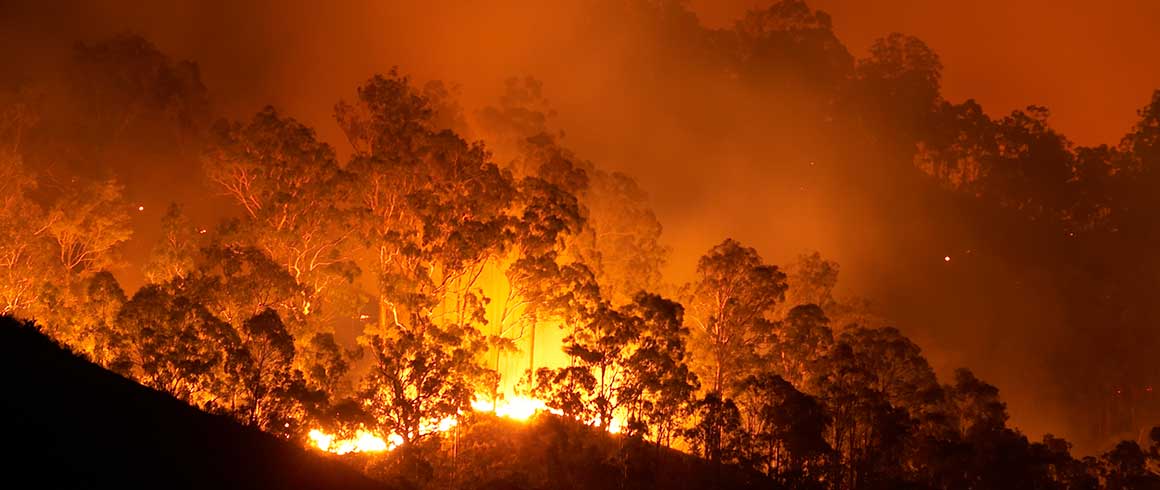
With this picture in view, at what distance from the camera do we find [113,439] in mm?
13992

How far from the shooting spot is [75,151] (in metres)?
42.7

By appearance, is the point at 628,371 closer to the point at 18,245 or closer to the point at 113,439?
the point at 113,439

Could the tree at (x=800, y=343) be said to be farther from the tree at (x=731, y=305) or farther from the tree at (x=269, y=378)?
the tree at (x=269, y=378)

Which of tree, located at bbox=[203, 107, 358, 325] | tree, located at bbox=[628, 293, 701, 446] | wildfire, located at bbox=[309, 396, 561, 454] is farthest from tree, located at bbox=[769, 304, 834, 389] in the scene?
tree, located at bbox=[203, 107, 358, 325]

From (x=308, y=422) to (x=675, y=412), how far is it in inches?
486

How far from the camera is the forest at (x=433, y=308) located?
29.6 meters

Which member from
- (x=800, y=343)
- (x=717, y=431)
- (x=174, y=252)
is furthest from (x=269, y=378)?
(x=800, y=343)

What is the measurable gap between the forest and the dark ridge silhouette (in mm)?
6709

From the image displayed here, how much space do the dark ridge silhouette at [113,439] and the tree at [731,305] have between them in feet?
79.2

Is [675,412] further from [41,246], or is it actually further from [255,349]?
[41,246]

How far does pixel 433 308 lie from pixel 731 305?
13.7 m

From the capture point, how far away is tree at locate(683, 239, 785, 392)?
40.2 m

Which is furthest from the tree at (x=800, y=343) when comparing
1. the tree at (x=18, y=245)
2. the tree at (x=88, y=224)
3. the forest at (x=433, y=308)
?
the tree at (x=18, y=245)

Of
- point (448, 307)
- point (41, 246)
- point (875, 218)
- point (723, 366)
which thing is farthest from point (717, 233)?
point (41, 246)
